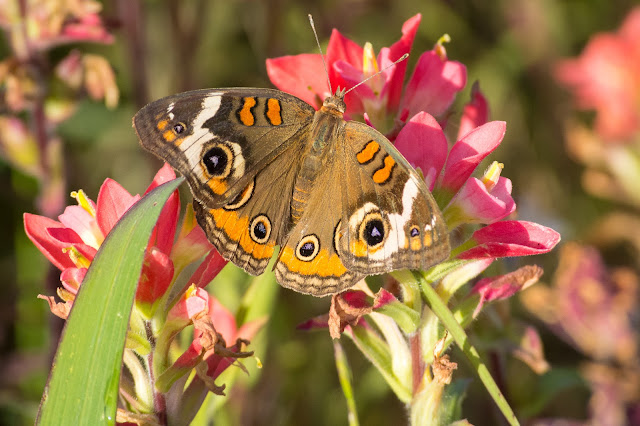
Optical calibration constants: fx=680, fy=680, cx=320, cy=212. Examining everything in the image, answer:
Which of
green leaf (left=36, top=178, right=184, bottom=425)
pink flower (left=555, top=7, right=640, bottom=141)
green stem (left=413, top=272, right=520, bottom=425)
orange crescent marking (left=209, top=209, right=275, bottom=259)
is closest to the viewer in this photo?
green leaf (left=36, top=178, right=184, bottom=425)

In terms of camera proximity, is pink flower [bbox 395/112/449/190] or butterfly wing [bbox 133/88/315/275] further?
butterfly wing [bbox 133/88/315/275]

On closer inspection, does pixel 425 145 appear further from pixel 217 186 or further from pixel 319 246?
pixel 217 186

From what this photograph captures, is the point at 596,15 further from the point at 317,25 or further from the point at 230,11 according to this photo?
the point at 230,11

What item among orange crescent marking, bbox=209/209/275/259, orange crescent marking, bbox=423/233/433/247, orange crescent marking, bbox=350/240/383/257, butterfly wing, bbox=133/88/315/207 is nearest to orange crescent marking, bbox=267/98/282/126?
butterfly wing, bbox=133/88/315/207

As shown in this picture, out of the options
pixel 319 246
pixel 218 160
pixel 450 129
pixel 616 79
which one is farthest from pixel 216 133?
pixel 616 79

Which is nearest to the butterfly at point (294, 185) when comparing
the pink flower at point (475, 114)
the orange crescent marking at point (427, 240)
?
the orange crescent marking at point (427, 240)

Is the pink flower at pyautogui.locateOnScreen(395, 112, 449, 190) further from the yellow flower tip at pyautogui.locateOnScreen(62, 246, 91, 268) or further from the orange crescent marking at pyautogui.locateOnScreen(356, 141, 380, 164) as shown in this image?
the yellow flower tip at pyautogui.locateOnScreen(62, 246, 91, 268)

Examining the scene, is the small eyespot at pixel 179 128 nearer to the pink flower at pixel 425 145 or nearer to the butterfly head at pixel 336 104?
the butterfly head at pixel 336 104
